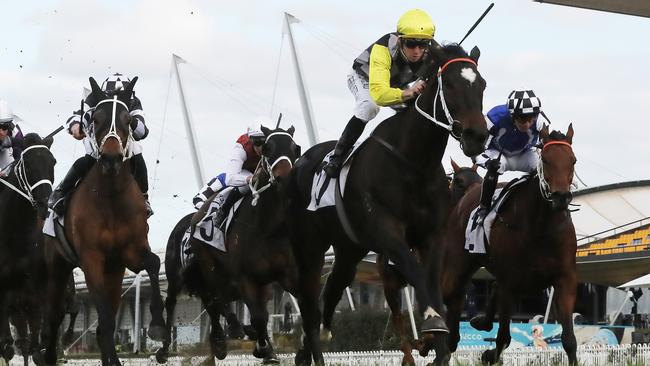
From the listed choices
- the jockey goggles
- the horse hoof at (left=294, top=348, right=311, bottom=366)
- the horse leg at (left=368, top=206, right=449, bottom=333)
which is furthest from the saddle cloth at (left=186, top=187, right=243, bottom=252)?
the horse leg at (left=368, top=206, right=449, bottom=333)

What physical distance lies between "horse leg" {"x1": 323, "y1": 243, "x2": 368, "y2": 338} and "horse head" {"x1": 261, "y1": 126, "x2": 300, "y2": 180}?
2524 mm

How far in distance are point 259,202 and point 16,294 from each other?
339 cm

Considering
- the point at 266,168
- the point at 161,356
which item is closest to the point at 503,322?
the point at 266,168

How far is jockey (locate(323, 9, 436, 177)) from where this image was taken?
11.3 m

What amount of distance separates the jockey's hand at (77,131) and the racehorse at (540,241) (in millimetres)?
4119

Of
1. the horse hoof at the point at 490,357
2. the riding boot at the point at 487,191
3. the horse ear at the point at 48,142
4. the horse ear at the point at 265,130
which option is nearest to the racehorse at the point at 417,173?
the horse hoof at the point at 490,357

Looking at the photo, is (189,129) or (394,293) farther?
(189,129)

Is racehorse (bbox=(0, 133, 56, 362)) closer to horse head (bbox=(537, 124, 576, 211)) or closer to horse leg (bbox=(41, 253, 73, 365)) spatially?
horse leg (bbox=(41, 253, 73, 365))

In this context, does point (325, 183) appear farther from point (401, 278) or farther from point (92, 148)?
point (401, 278)

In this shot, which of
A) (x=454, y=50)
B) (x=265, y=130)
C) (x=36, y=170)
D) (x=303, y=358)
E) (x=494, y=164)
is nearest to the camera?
(x=454, y=50)

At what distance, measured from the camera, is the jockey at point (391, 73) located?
11297mm

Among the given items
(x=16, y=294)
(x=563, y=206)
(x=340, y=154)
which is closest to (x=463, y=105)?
(x=340, y=154)

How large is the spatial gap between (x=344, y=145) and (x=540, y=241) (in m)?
2.50

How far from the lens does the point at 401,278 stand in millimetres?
15812
